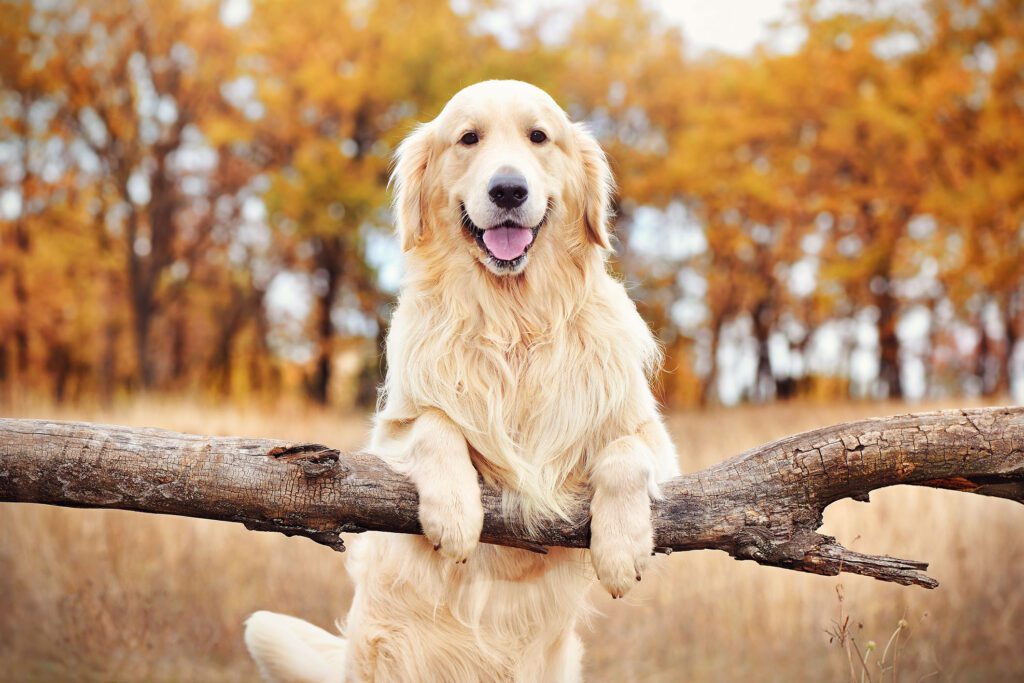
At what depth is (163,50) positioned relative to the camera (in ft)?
55.9

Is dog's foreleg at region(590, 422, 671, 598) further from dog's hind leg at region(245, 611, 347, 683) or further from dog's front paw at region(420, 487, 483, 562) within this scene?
dog's hind leg at region(245, 611, 347, 683)

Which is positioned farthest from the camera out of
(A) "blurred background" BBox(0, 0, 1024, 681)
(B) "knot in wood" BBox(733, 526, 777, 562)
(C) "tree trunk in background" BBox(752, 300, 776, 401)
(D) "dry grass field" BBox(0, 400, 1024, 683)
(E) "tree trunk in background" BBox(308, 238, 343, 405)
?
(C) "tree trunk in background" BBox(752, 300, 776, 401)

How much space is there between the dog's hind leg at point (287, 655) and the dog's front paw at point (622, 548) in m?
1.25

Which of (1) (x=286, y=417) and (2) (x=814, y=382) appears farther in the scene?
(2) (x=814, y=382)

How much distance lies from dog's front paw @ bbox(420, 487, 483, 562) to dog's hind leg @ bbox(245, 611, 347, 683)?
39.8 inches

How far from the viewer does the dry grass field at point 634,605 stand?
520cm

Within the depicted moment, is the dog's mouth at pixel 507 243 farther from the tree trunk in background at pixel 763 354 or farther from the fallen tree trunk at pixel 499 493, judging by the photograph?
the tree trunk in background at pixel 763 354

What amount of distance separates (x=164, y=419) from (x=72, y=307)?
8.63 meters

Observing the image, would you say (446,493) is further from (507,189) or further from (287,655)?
(287,655)

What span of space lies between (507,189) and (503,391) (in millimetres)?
700

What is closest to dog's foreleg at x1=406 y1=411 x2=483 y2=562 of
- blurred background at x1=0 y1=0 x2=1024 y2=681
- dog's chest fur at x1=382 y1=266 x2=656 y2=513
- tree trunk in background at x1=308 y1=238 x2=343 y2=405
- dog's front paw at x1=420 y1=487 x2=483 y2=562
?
dog's front paw at x1=420 y1=487 x2=483 y2=562

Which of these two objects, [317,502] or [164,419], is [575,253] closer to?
[317,502]

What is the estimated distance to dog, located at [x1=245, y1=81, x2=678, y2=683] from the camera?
2.93 meters

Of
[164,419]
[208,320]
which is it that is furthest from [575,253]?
[208,320]
